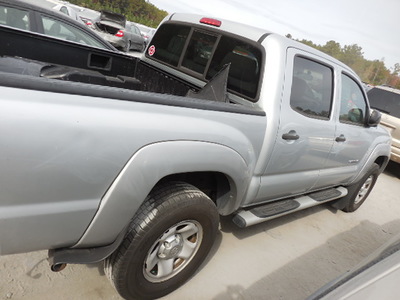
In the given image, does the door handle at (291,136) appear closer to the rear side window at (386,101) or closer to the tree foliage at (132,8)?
the rear side window at (386,101)

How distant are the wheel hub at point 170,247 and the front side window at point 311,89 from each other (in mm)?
1374

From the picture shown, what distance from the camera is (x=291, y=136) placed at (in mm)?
→ 2416

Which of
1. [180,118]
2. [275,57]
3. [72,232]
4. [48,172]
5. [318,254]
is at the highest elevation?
[275,57]

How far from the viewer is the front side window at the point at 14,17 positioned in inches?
164

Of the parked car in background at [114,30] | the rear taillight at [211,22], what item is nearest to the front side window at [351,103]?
the rear taillight at [211,22]

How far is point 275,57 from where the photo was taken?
7.58ft

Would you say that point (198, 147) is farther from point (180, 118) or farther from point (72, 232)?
point (72, 232)

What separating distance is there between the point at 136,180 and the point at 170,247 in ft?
2.36

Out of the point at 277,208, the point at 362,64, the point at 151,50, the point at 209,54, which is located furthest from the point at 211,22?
the point at 362,64

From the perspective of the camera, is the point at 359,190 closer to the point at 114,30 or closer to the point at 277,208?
the point at 277,208

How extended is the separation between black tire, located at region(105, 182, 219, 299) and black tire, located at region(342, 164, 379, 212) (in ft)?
9.01

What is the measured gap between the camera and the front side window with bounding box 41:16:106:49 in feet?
14.6

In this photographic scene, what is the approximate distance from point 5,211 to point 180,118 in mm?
933

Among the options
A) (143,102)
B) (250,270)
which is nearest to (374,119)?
(250,270)
